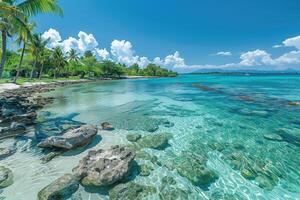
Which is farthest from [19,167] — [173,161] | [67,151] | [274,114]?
[274,114]

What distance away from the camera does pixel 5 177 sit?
222 inches

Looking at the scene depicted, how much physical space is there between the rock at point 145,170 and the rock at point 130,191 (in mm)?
697

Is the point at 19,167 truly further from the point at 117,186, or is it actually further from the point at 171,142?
the point at 171,142

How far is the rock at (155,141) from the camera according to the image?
328 inches

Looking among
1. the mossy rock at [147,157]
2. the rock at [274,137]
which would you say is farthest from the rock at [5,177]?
the rock at [274,137]

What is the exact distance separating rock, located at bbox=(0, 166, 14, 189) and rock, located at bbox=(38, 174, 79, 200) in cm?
137

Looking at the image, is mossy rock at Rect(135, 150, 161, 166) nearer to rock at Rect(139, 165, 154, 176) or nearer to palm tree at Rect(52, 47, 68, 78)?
rock at Rect(139, 165, 154, 176)

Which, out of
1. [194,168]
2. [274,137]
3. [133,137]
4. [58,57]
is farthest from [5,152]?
[58,57]

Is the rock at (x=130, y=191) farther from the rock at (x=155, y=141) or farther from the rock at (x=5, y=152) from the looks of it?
the rock at (x=5, y=152)

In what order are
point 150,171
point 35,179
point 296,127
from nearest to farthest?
point 35,179, point 150,171, point 296,127

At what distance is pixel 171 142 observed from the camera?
896 cm

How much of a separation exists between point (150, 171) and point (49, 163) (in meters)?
3.77

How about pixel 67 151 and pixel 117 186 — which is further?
pixel 67 151

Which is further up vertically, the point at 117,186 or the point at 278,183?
the point at 117,186
